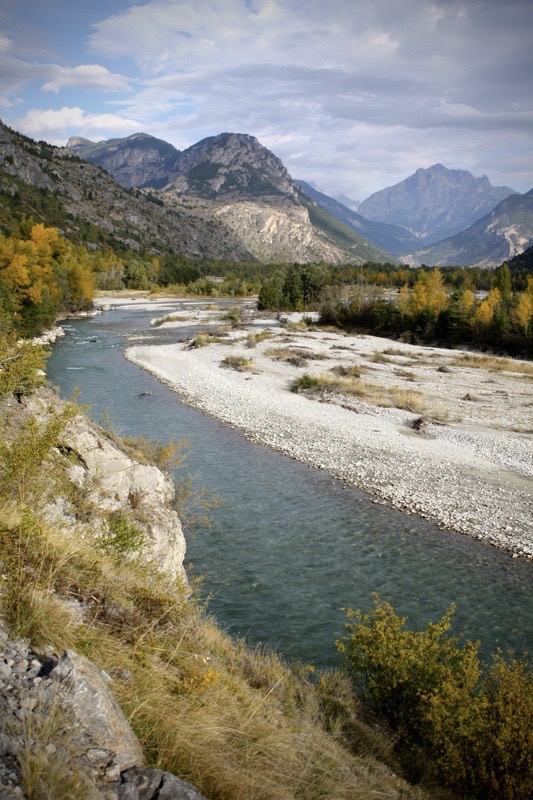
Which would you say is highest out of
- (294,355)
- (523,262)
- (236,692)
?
(523,262)

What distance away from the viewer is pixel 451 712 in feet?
19.2

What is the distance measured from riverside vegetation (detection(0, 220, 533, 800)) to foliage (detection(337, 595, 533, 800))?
0.07 ft

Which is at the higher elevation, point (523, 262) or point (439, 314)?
point (523, 262)

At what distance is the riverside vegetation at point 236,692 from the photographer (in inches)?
157

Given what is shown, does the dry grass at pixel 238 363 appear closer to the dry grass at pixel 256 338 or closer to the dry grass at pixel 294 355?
the dry grass at pixel 294 355

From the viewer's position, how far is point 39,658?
3.70m

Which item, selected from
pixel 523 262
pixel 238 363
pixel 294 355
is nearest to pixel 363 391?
pixel 238 363

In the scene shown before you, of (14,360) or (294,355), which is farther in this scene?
(294,355)

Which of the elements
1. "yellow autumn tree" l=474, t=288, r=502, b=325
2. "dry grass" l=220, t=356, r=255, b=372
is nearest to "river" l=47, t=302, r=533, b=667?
"dry grass" l=220, t=356, r=255, b=372

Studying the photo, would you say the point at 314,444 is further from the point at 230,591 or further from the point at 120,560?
the point at 120,560

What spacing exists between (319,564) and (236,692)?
8.36 m

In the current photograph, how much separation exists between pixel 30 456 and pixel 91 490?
4.42 m

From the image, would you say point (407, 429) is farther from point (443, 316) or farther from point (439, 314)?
point (439, 314)

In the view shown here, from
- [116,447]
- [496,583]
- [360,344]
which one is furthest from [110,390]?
[360,344]
